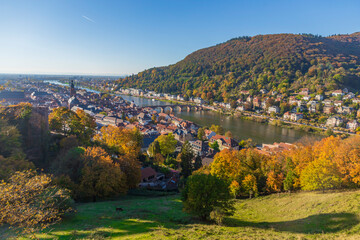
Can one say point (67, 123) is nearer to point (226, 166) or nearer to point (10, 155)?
point (10, 155)

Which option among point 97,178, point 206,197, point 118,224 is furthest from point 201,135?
point 118,224

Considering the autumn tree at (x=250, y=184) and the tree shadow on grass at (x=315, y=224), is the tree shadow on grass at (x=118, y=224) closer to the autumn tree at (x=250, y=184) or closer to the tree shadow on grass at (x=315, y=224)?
the tree shadow on grass at (x=315, y=224)

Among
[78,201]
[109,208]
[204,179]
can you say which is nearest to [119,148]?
[78,201]

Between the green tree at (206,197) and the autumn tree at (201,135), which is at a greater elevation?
the green tree at (206,197)

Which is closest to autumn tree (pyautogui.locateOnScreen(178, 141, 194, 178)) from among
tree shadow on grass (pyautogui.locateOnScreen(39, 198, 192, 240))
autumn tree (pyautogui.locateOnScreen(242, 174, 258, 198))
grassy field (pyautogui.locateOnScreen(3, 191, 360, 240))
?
autumn tree (pyautogui.locateOnScreen(242, 174, 258, 198))

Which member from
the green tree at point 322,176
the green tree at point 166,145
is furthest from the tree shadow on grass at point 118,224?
the green tree at point 166,145

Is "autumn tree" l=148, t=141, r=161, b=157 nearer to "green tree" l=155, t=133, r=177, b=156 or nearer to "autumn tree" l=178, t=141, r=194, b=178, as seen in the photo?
"green tree" l=155, t=133, r=177, b=156

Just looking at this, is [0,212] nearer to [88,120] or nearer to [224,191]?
[224,191]
